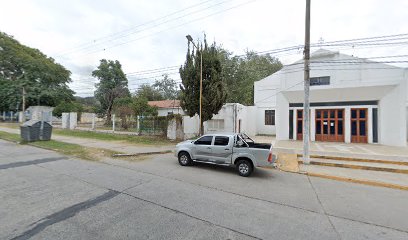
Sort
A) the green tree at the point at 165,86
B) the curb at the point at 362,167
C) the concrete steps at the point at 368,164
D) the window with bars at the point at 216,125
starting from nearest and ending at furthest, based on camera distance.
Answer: the curb at the point at 362,167 < the concrete steps at the point at 368,164 < the window with bars at the point at 216,125 < the green tree at the point at 165,86

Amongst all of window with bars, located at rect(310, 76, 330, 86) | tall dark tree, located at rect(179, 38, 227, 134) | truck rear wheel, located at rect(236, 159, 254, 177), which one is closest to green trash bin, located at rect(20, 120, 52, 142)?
tall dark tree, located at rect(179, 38, 227, 134)

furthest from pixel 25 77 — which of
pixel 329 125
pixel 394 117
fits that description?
pixel 394 117

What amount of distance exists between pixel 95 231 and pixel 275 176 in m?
6.07

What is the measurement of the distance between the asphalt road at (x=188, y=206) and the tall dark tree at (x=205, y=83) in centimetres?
746

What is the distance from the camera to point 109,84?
119 ft

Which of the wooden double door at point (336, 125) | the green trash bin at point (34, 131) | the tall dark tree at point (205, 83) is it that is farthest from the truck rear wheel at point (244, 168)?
the green trash bin at point (34, 131)

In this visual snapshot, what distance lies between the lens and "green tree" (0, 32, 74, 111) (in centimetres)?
3347

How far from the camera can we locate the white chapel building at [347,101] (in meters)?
13.6

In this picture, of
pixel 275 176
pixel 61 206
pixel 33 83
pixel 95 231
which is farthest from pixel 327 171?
pixel 33 83

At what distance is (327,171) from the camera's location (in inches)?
322

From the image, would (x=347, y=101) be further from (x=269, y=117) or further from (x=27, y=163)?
(x=27, y=163)

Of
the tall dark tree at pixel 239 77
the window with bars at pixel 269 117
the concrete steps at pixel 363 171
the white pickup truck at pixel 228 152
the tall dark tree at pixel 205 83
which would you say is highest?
the tall dark tree at pixel 239 77

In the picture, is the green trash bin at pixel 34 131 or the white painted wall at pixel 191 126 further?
the white painted wall at pixel 191 126

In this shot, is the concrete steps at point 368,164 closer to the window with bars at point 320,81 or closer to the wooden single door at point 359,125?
the wooden single door at point 359,125
